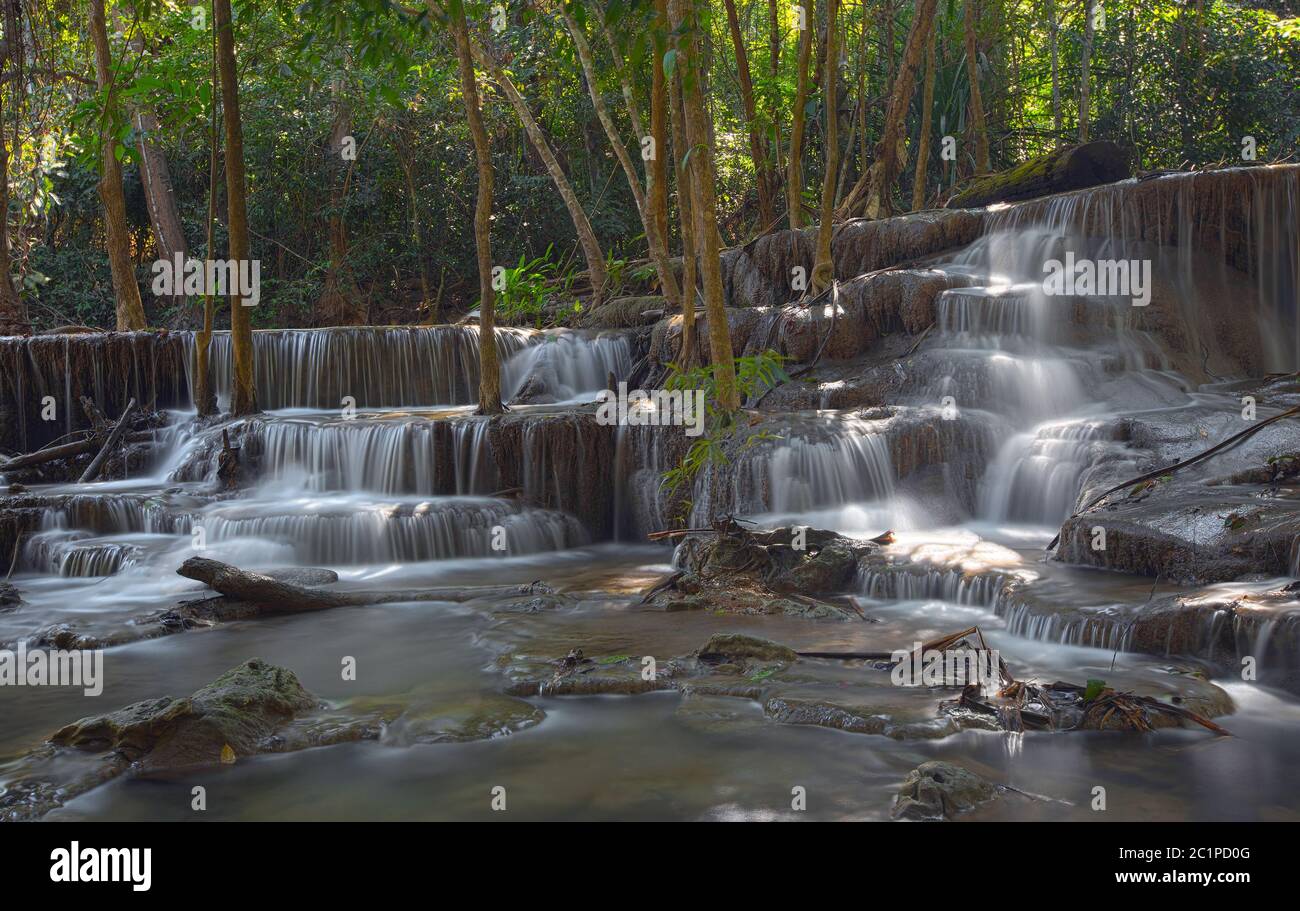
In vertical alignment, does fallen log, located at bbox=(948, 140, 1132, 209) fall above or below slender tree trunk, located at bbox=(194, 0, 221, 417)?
above

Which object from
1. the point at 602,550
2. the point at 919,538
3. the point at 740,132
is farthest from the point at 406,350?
the point at 740,132

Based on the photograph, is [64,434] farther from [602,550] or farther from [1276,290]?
[1276,290]

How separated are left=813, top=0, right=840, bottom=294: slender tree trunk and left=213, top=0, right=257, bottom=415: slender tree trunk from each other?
640cm

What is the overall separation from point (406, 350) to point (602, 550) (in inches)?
207

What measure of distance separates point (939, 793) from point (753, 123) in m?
10.0

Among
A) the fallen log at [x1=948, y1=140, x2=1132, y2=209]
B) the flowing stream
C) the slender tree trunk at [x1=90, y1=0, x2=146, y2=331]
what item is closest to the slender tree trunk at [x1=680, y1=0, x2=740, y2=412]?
the flowing stream

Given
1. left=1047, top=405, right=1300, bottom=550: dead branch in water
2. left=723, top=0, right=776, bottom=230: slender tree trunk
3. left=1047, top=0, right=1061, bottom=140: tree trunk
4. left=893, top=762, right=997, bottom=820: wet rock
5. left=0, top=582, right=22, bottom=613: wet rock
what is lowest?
left=893, top=762, right=997, bottom=820: wet rock

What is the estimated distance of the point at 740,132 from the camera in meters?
20.9

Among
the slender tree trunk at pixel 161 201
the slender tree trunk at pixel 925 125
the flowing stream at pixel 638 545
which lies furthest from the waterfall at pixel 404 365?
the slender tree trunk at pixel 925 125

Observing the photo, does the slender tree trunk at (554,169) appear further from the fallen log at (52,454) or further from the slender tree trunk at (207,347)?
the fallen log at (52,454)

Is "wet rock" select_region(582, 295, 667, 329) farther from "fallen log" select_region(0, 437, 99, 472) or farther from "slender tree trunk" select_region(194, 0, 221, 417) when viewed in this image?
"fallen log" select_region(0, 437, 99, 472)

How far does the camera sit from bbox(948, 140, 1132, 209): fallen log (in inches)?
577

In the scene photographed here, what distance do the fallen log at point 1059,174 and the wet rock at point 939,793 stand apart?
12313mm

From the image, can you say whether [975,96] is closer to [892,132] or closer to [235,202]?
[892,132]
